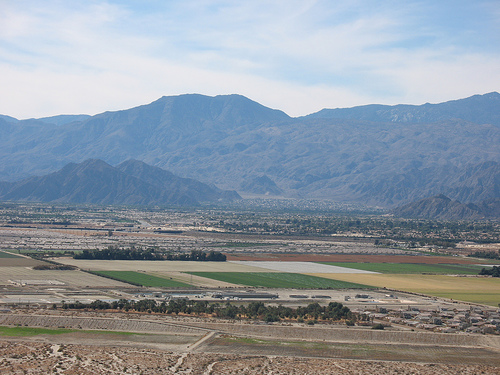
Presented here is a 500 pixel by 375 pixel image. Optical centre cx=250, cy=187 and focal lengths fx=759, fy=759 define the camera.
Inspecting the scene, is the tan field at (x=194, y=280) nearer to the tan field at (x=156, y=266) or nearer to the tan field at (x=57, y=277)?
the tan field at (x=156, y=266)

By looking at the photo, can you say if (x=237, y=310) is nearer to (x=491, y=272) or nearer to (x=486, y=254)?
(x=491, y=272)

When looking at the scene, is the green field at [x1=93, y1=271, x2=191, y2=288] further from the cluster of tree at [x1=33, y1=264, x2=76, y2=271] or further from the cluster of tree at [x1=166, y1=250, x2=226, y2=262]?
the cluster of tree at [x1=166, y1=250, x2=226, y2=262]

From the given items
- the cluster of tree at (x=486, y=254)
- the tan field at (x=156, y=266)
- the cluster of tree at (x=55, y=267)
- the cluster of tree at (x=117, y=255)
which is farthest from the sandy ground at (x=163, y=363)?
the cluster of tree at (x=486, y=254)

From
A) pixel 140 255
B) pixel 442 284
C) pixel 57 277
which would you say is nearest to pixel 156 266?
pixel 140 255

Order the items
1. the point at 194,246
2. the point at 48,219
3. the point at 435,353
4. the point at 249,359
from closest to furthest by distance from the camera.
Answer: the point at 249,359 → the point at 435,353 → the point at 194,246 → the point at 48,219

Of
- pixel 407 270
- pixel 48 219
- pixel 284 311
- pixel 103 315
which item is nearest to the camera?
pixel 103 315

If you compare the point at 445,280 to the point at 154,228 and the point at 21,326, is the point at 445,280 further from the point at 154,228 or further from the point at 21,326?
the point at 154,228

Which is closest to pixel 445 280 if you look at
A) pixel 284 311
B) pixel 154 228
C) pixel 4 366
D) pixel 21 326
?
pixel 284 311
